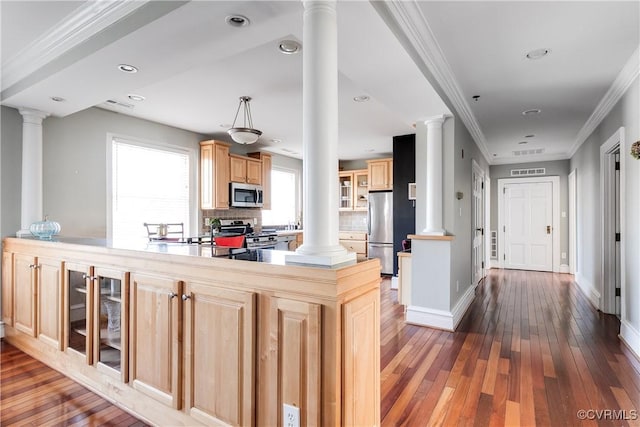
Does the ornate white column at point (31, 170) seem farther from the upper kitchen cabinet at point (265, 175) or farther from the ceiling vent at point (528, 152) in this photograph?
the ceiling vent at point (528, 152)

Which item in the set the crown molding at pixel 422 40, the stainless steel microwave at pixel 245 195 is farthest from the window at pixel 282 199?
the crown molding at pixel 422 40

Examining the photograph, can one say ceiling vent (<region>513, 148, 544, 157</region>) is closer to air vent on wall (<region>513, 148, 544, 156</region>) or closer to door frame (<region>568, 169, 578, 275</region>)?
air vent on wall (<region>513, 148, 544, 156</region>)

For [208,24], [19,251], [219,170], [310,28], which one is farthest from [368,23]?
[219,170]

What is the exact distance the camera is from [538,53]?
8.70ft

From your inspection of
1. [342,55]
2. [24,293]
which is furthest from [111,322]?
[342,55]

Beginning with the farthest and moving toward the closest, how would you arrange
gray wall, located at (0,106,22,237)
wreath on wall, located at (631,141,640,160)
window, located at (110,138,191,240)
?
window, located at (110,138,191,240)
gray wall, located at (0,106,22,237)
wreath on wall, located at (631,141,640,160)

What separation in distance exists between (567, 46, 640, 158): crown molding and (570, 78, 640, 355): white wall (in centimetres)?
6

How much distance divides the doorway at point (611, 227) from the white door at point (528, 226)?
3261 mm

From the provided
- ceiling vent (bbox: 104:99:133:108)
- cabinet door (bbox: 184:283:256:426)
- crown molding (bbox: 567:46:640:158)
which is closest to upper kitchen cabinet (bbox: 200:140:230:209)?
ceiling vent (bbox: 104:99:133:108)

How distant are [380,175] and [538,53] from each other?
162 inches

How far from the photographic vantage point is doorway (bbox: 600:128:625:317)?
3.81 metres

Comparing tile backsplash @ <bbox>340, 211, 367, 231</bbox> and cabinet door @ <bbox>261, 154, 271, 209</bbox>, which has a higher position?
cabinet door @ <bbox>261, 154, 271, 209</bbox>

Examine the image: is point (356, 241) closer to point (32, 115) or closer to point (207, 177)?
point (207, 177)

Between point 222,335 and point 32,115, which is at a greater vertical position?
point 32,115
